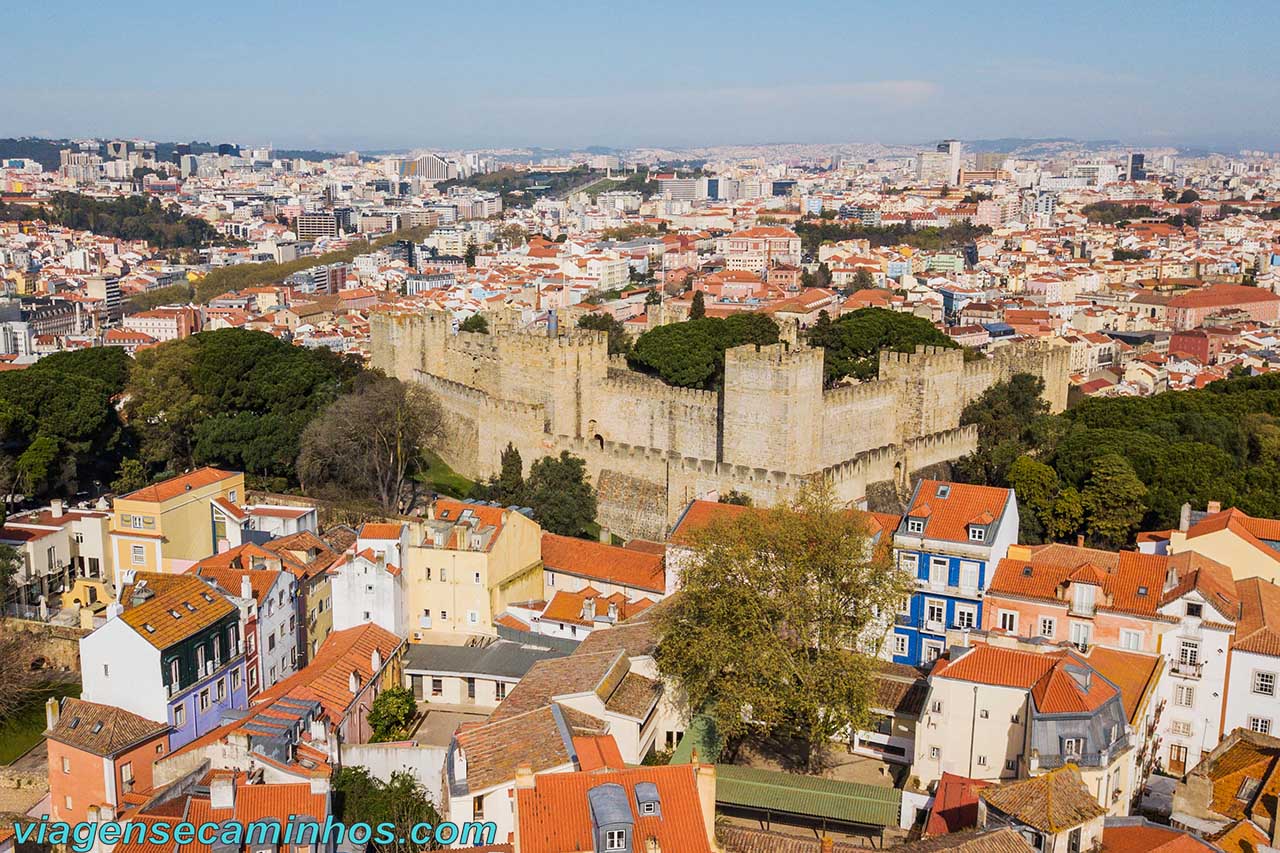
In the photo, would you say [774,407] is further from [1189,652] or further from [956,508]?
[1189,652]

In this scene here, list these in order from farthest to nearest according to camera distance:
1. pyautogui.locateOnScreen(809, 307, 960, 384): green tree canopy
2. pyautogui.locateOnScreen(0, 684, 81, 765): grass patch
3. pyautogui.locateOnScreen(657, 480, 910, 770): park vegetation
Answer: pyautogui.locateOnScreen(809, 307, 960, 384): green tree canopy, pyautogui.locateOnScreen(0, 684, 81, 765): grass patch, pyautogui.locateOnScreen(657, 480, 910, 770): park vegetation

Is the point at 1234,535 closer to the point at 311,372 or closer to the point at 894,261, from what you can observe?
the point at 311,372

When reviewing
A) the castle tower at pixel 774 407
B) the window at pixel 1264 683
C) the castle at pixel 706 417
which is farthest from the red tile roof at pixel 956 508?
the castle tower at pixel 774 407

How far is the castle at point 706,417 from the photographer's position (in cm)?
2220

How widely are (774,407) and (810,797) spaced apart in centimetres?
993

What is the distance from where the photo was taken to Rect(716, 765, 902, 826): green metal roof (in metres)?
12.9

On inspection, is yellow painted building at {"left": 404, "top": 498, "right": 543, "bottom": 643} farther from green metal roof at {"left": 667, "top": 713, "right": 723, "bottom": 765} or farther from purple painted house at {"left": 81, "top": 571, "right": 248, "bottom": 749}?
green metal roof at {"left": 667, "top": 713, "right": 723, "bottom": 765}

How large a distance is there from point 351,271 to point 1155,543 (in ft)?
282

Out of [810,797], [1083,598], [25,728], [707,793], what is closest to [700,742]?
[810,797]

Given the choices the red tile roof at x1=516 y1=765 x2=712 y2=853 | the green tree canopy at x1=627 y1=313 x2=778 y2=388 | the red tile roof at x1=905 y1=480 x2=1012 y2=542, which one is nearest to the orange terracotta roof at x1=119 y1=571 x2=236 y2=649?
the red tile roof at x1=516 y1=765 x2=712 y2=853

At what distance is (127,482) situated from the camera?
26344 millimetres

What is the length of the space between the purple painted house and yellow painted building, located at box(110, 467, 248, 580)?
4.50 meters

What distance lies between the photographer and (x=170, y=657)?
50.3 feet

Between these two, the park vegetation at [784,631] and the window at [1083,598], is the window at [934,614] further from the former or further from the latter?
the window at [1083,598]
